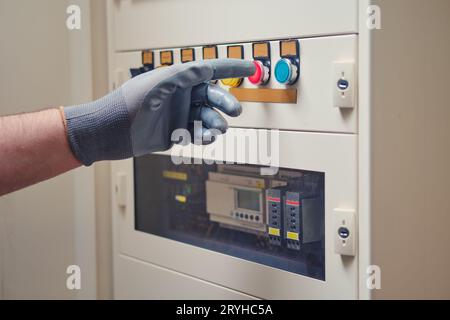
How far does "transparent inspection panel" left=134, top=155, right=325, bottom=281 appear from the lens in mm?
1216

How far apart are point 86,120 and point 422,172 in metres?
0.69

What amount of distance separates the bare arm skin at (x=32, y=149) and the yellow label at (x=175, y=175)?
422 millimetres

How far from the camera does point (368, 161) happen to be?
1.06m

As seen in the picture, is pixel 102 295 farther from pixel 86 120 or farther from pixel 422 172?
pixel 422 172

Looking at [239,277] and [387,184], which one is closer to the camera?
[387,184]

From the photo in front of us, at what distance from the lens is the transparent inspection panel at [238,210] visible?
3.99 feet

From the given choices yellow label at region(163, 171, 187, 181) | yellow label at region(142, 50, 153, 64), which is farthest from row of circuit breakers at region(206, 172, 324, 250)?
yellow label at region(142, 50, 153, 64)

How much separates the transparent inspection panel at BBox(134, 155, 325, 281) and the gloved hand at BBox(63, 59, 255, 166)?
0.78 ft

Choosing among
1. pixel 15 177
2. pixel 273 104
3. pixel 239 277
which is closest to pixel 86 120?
pixel 15 177

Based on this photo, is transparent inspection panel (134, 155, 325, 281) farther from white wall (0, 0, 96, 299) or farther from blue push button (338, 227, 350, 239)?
white wall (0, 0, 96, 299)

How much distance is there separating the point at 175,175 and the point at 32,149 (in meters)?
0.49

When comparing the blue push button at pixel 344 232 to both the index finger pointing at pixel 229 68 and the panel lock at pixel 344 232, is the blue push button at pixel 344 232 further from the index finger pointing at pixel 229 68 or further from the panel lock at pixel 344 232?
the index finger pointing at pixel 229 68

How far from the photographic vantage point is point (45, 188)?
5.35 feet
